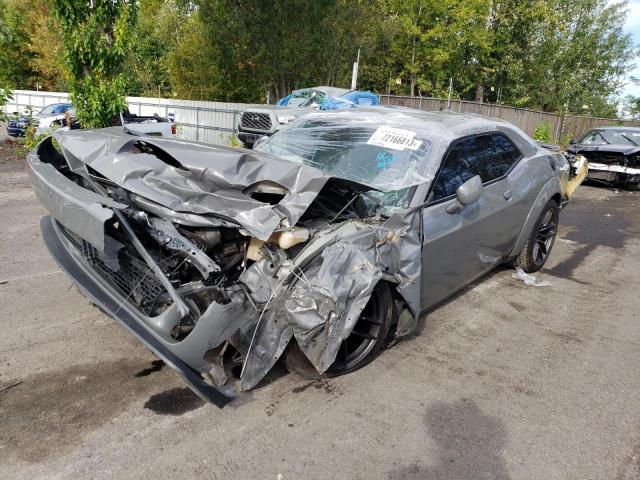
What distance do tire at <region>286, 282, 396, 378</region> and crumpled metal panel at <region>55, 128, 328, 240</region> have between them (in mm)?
801

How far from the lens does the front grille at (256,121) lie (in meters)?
11.4

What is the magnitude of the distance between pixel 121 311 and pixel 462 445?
1.99 meters

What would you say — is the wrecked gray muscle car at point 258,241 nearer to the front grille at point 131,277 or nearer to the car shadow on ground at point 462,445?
the front grille at point 131,277

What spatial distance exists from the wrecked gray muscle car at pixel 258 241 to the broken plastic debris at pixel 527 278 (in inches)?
64.0

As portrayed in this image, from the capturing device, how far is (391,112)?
4.58 meters

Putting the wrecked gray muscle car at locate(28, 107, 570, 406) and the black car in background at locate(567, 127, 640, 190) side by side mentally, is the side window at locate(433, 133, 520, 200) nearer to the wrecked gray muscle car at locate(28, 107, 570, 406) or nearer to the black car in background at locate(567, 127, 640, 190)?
→ the wrecked gray muscle car at locate(28, 107, 570, 406)

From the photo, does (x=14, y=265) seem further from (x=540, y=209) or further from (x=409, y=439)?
(x=540, y=209)

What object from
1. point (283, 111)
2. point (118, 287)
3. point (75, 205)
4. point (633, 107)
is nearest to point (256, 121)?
point (283, 111)

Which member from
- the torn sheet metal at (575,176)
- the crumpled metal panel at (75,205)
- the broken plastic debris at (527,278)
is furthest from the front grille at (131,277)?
the torn sheet metal at (575,176)

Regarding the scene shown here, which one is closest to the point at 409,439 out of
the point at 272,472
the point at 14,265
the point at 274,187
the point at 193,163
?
the point at 272,472

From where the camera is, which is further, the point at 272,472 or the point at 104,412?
the point at 104,412

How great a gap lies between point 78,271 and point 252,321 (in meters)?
1.20

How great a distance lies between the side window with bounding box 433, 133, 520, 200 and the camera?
382 cm

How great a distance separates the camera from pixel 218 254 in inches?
121
